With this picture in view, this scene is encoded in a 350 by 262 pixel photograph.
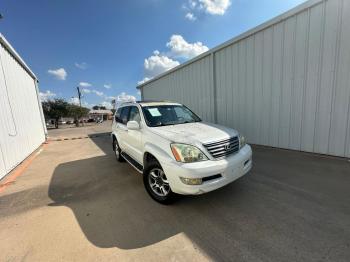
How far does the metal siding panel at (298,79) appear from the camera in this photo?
15.0 ft

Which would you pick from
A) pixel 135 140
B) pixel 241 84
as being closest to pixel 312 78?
pixel 241 84

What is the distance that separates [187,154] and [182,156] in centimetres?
8

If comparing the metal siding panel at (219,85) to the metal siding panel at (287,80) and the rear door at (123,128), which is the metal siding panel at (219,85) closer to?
the metal siding panel at (287,80)

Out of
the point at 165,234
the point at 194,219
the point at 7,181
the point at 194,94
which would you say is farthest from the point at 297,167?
the point at 7,181

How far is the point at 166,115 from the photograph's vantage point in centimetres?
372

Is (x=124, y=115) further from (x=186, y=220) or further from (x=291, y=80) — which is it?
(x=291, y=80)

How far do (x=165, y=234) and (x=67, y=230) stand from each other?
133cm

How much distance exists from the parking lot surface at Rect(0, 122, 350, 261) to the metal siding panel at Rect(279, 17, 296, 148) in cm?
157

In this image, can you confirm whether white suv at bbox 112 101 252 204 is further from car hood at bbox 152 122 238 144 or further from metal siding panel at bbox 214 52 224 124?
metal siding panel at bbox 214 52 224 124

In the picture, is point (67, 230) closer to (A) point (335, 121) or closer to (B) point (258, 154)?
(B) point (258, 154)

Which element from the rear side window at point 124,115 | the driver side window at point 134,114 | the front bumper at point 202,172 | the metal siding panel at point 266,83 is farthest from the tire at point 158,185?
the metal siding panel at point 266,83

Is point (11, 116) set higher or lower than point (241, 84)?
lower

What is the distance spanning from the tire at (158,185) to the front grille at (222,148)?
829mm

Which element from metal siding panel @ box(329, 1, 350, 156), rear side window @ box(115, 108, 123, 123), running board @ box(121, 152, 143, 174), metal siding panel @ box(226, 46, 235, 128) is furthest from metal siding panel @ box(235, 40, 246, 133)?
running board @ box(121, 152, 143, 174)
